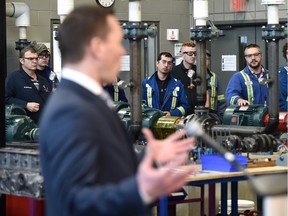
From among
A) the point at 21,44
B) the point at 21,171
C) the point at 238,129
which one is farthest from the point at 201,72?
the point at 21,44

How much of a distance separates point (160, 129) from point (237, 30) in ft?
20.2

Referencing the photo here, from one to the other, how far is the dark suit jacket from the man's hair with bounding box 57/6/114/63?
12 centimetres

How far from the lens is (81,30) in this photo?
271 cm

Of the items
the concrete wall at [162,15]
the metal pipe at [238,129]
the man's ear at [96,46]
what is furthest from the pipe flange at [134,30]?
the concrete wall at [162,15]

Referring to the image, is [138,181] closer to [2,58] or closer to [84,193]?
[84,193]

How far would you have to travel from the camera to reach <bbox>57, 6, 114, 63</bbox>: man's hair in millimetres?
2713

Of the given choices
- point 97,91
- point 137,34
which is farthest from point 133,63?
point 97,91

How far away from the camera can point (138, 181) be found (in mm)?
2496

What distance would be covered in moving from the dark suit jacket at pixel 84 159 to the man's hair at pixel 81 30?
0.12 meters

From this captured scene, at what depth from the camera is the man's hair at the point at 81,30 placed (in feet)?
8.90

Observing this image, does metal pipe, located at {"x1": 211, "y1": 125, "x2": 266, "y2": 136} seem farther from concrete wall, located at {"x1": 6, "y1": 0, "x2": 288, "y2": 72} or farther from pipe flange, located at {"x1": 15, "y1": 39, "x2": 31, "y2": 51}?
concrete wall, located at {"x1": 6, "y1": 0, "x2": 288, "y2": 72}

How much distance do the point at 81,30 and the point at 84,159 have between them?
424 millimetres

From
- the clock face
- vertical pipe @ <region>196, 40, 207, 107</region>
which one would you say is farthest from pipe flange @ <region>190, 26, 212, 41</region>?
the clock face

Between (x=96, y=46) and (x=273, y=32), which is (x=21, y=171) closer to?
(x=273, y=32)
